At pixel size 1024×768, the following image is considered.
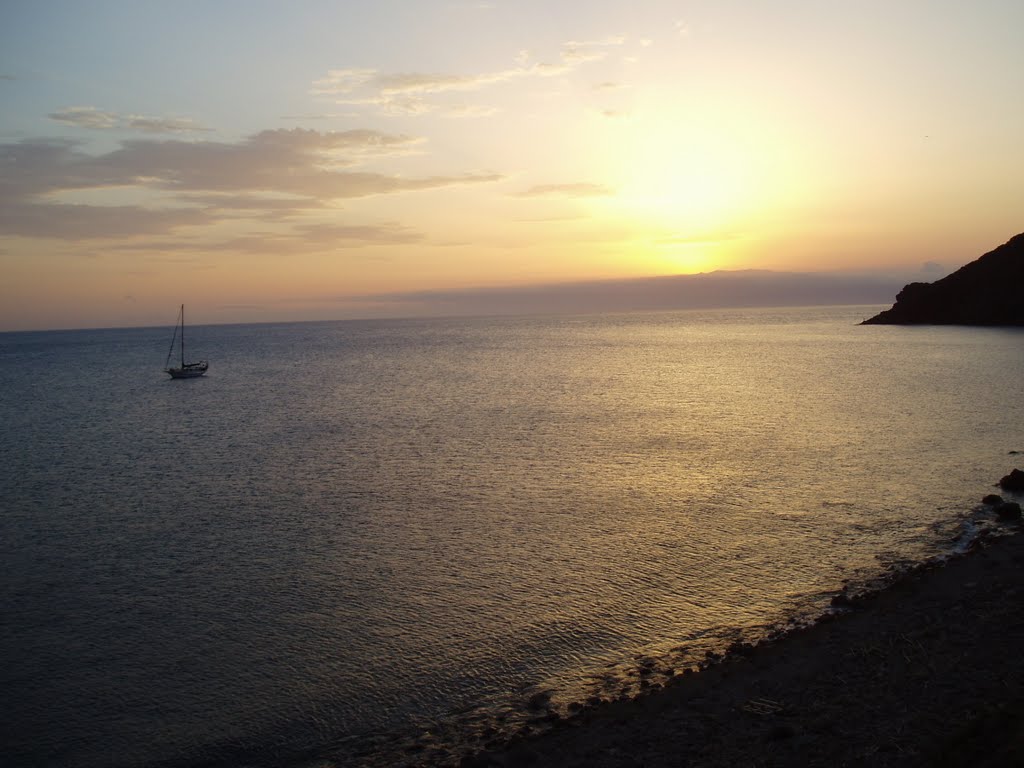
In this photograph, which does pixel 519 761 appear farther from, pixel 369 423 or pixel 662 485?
pixel 369 423

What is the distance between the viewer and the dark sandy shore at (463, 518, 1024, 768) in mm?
10789

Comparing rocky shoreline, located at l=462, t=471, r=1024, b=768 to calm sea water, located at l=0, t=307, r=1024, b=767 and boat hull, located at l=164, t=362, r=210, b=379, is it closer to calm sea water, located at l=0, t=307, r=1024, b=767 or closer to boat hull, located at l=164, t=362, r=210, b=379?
calm sea water, located at l=0, t=307, r=1024, b=767

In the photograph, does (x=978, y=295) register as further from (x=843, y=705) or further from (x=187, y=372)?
(x=843, y=705)

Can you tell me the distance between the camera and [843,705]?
12414mm

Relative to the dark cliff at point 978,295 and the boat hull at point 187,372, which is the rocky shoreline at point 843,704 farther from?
the dark cliff at point 978,295

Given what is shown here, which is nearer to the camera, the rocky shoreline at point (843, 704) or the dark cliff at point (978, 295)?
the rocky shoreline at point (843, 704)

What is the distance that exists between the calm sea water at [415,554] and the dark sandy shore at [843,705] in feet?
3.98

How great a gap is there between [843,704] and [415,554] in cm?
1360

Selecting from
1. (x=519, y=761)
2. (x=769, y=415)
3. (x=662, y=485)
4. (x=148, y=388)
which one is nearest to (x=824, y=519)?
(x=662, y=485)

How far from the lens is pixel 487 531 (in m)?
25.2

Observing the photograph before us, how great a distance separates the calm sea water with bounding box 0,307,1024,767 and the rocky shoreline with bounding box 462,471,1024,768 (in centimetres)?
118

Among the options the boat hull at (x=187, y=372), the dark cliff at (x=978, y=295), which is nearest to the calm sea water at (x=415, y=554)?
the boat hull at (x=187, y=372)

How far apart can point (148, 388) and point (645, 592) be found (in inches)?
3127

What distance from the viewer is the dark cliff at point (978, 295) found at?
5610 inches
